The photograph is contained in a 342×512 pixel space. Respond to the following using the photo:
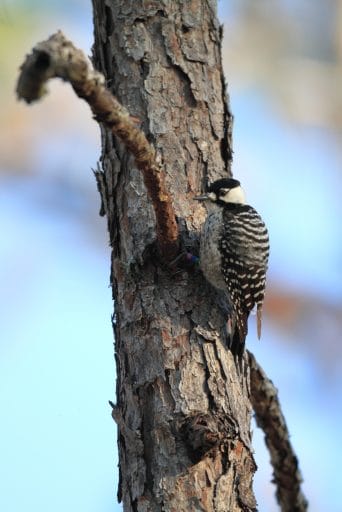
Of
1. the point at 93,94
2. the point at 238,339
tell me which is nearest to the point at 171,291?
the point at 238,339

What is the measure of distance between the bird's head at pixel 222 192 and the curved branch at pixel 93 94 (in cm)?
52

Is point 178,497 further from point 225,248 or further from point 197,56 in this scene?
point 197,56

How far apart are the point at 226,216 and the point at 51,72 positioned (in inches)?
91.4

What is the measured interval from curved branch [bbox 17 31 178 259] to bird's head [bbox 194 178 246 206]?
0.52 meters

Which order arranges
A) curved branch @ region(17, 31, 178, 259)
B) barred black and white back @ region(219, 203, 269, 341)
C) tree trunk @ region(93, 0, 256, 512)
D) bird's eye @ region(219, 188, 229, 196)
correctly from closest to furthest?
curved branch @ region(17, 31, 178, 259) < tree trunk @ region(93, 0, 256, 512) < bird's eye @ region(219, 188, 229, 196) < barred black and white back @ region(219, 203, 269, 341)

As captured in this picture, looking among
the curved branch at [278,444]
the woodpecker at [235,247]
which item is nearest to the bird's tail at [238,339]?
the woodpecker at [235,247]

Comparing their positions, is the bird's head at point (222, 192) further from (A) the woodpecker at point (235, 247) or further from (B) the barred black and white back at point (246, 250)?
(B) the barred black and white back at point (246, 250)

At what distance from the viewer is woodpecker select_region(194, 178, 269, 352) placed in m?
4.67

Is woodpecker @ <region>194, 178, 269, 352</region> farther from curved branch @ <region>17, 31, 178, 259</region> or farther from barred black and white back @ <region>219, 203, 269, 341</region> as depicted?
curved branch @ <region>17, 31, 178, 259</region>

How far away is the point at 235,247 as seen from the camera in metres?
5.37

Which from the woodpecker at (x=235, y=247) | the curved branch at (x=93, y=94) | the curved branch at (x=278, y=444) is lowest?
the curved branch at (x=278, y=444)

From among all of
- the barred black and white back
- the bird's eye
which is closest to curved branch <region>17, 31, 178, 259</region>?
the bird's eye

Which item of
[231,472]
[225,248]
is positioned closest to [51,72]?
[231,472]

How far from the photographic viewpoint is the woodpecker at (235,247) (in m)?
4.67
